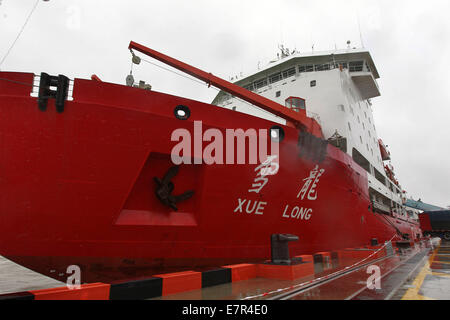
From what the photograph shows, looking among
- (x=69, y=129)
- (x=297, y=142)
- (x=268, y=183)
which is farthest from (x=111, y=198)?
(x=297, y=142)

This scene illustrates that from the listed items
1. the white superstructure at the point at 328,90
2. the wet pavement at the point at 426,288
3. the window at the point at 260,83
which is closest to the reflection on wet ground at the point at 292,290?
the wet pavement at the point at 426,288

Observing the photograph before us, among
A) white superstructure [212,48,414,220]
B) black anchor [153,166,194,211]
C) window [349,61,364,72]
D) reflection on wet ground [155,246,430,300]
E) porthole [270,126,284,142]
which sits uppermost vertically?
window [349,61,364,72]

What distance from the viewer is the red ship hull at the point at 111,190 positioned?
4.84 meters

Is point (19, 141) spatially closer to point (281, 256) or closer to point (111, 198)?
point (111, 198)

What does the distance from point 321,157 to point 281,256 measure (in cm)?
365

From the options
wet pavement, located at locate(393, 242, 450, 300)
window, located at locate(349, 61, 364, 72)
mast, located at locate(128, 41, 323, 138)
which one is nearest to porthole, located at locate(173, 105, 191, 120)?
mast, located at locate(128, 41, 323, 138)

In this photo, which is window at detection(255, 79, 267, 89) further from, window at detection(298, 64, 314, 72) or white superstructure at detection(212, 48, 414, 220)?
window at detection(298, 64, 314, 72)

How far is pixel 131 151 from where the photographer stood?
5.36 m

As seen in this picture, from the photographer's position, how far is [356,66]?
1579 cm

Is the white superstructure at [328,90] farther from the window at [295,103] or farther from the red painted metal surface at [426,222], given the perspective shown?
the red painted metal surface at [426,222]

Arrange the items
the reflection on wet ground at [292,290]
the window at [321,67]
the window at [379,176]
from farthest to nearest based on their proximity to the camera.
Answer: the window at [379,176] < the window at [321,67] < the reflection on wet ground at [292,290]

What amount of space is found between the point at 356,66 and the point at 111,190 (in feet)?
52.0

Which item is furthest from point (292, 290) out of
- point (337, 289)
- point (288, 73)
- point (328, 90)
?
point (288, 73)

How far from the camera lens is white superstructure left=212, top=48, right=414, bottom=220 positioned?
40.3ft
